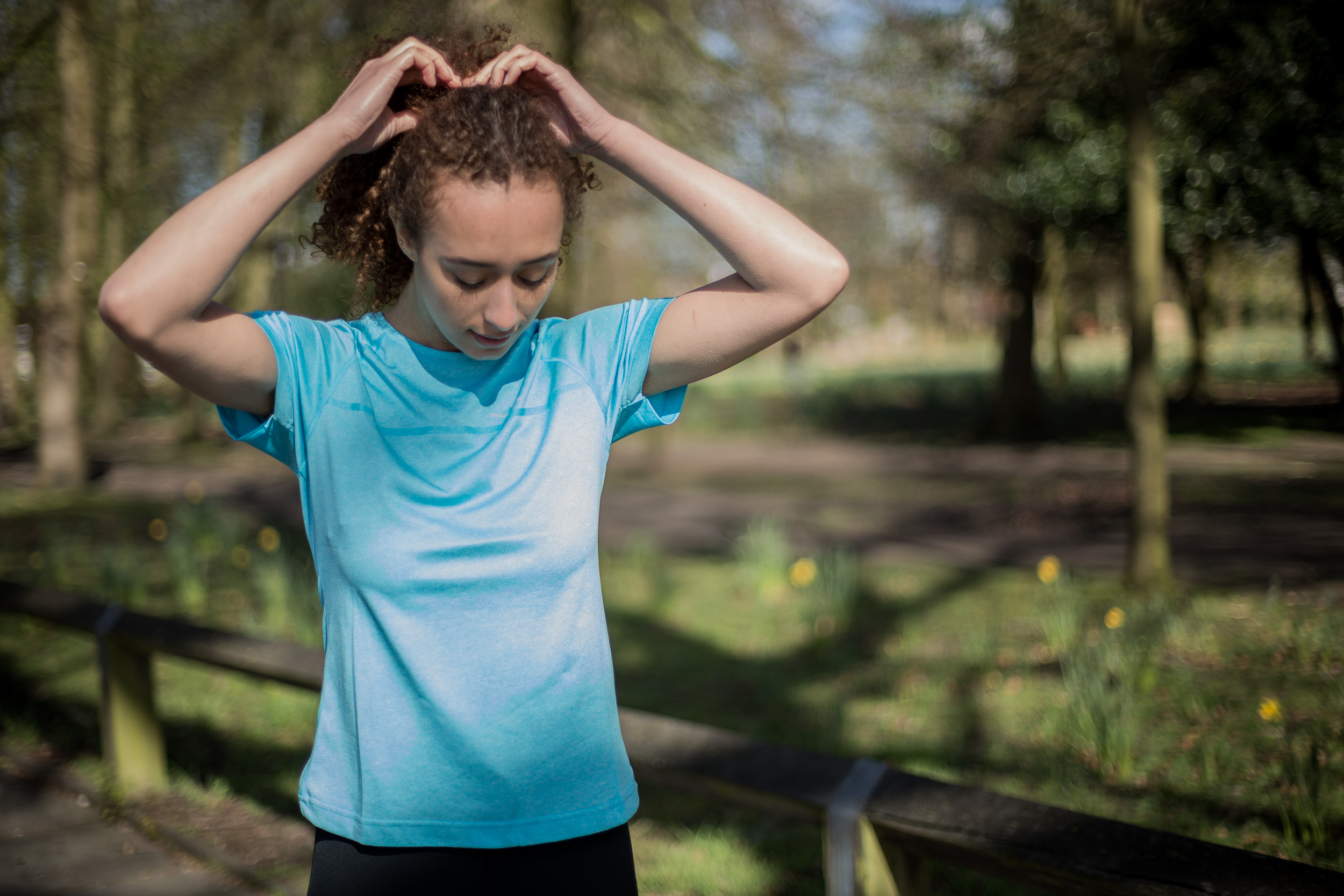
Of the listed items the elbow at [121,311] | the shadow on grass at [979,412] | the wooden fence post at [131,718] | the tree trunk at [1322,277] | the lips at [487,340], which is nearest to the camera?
the elbow at [121,311]

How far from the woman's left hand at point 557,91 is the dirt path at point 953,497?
5.21 m

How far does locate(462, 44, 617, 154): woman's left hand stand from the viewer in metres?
1.26

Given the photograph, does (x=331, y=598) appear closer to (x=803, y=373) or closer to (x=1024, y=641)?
(x=1024, y=641)

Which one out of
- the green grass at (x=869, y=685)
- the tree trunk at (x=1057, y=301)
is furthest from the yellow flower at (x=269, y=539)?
the tree trunk at (x=1057, y=301)

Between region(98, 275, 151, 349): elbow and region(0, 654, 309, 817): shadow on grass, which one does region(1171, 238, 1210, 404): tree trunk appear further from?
region(98, 275, 151, 349): elbow

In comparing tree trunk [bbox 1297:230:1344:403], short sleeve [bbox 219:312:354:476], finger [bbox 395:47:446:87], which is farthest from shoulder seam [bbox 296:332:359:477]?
A: tree trunk [bbox 1297:230:1344:403]

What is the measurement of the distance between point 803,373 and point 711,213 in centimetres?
2364

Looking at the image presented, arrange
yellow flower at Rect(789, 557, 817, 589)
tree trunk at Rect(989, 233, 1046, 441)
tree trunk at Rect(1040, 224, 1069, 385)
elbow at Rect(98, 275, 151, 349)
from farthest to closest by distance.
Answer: tree trunk at Rect(1040, 224, 1069, 385) → tree trunk at Rect(989, 233, 1046, 441) → yellow flower at Rect(789, 557, 817, 589) → elbow at Rect(98, 275, 151, 349)

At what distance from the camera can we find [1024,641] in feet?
15.5

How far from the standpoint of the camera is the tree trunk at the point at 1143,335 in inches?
206

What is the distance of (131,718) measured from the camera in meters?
3.37

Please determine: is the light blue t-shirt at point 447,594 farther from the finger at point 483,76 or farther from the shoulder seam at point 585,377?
the finger at point 483,76

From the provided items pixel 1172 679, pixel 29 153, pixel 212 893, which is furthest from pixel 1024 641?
pixel 29 153

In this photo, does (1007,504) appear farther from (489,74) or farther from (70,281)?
(70,281)
